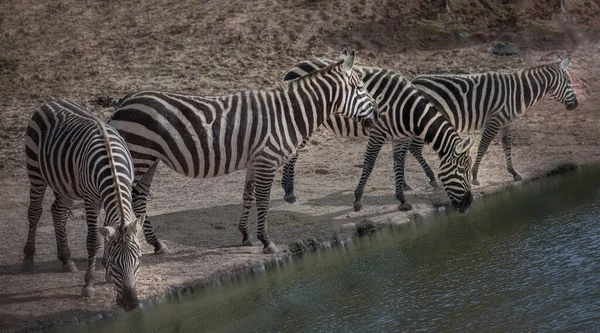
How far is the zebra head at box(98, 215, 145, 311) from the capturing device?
10.0 metres

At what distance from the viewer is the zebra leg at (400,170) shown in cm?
1538

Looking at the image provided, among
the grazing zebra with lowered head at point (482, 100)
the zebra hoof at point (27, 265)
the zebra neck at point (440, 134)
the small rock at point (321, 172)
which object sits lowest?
the zebra hoof at point (27, 265)

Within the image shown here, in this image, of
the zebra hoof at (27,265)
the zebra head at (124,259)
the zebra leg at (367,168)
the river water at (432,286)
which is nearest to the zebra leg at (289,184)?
the zebra leg at (367,168)

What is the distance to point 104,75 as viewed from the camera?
72.5 ft

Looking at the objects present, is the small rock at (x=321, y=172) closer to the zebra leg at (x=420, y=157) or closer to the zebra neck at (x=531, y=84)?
the zebra leg at (x=420, y=157)

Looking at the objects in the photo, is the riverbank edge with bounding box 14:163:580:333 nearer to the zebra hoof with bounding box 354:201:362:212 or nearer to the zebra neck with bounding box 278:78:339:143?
the zebra hoof with bounding box 354:201:362:212

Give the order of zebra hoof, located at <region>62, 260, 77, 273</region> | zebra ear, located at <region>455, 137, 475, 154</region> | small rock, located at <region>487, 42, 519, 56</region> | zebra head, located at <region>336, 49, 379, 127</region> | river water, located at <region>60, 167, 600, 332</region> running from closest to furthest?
river water, located at <region>60, 167, 600, 332</region> → zebra hoof, located at <region>62, 260, 77, 273</region> → zebra head, located at <region>336, 49, 379, 127</region> → zebra ear, located at <region>455, 137, 475, 154</region> → small rock, located at <region>487, 42, 519, 56</region>

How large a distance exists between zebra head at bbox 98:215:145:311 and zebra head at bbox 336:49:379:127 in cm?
463

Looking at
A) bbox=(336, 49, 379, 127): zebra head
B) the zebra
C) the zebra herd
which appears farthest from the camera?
bbox=(336, 49, 379, 127): zebra head

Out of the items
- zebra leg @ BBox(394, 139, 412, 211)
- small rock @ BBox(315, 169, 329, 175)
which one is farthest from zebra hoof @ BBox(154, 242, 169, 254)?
small rock @ BBox(315, 169, 329, 175)

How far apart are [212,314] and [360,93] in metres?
4.44

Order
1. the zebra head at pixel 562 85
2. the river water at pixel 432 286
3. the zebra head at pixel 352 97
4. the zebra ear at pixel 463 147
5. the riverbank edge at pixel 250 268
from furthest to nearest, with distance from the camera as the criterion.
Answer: the zebra head at pixel 562 85 → the zebra ear at pixel 463 147 → the zebra head at pixel 352 97 → the riverbank edge at pixel 250 268 → the river water at pixel 432 286

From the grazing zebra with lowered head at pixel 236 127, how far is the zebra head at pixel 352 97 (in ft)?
0.05

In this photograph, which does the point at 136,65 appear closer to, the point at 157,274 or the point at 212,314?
the point at 157,274
